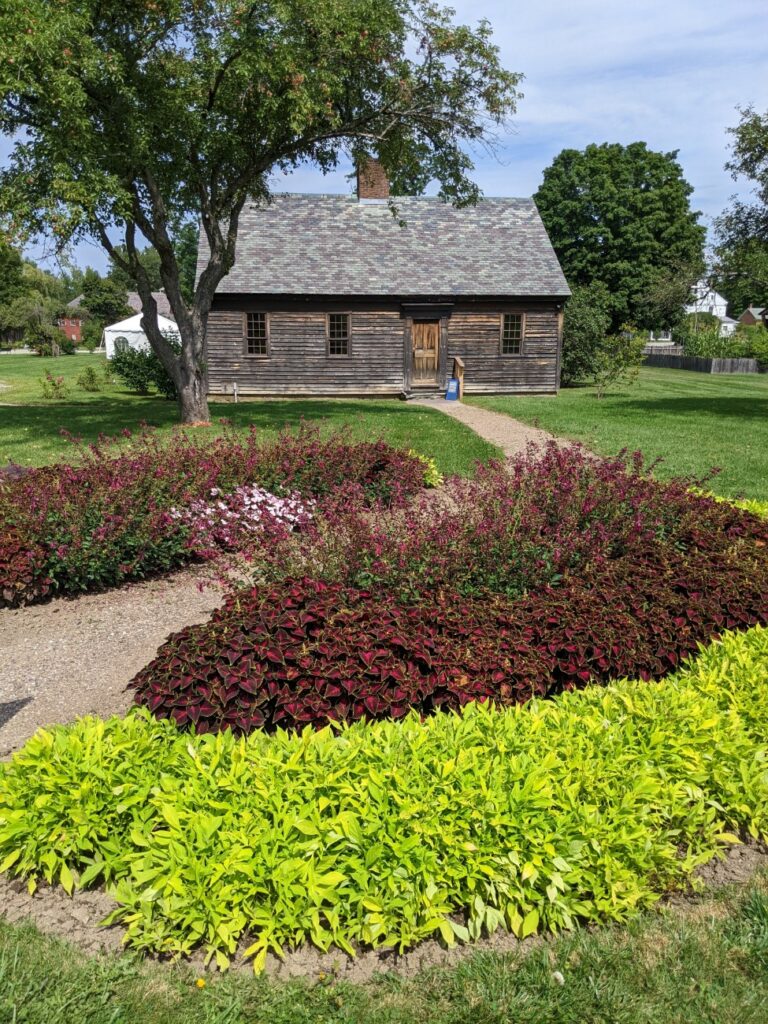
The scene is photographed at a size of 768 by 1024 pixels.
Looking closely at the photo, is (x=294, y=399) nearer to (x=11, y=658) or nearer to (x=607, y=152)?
(x=11, y=658)

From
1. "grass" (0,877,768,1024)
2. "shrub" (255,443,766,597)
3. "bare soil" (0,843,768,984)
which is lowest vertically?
"bare soil" (0,843,768,984)

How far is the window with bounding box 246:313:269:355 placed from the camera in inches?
1000

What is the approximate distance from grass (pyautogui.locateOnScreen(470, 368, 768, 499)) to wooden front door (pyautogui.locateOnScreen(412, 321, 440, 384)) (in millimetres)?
2309

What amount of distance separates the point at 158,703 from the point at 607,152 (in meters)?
57.1

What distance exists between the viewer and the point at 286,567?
5.80 metres

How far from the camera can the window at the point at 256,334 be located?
25406 mm

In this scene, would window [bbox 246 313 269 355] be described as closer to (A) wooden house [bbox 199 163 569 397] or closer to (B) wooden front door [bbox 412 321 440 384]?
(A) wooden house [bbox 199 163 569 397]

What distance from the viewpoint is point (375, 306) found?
25719mm

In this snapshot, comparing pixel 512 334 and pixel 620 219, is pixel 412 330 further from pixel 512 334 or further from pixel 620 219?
pixel 620 219

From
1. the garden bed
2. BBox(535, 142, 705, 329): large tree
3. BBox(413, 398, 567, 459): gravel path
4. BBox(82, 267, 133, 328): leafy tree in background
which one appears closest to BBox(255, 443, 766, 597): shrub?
the garden bed

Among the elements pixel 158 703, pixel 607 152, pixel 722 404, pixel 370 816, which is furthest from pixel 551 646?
pixel 607 152

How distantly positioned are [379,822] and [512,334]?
83.0 ft

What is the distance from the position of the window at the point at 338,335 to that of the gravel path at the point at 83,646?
19398 mm

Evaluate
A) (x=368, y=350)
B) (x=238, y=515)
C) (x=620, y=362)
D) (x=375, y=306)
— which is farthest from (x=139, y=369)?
(x=238, y=515)
